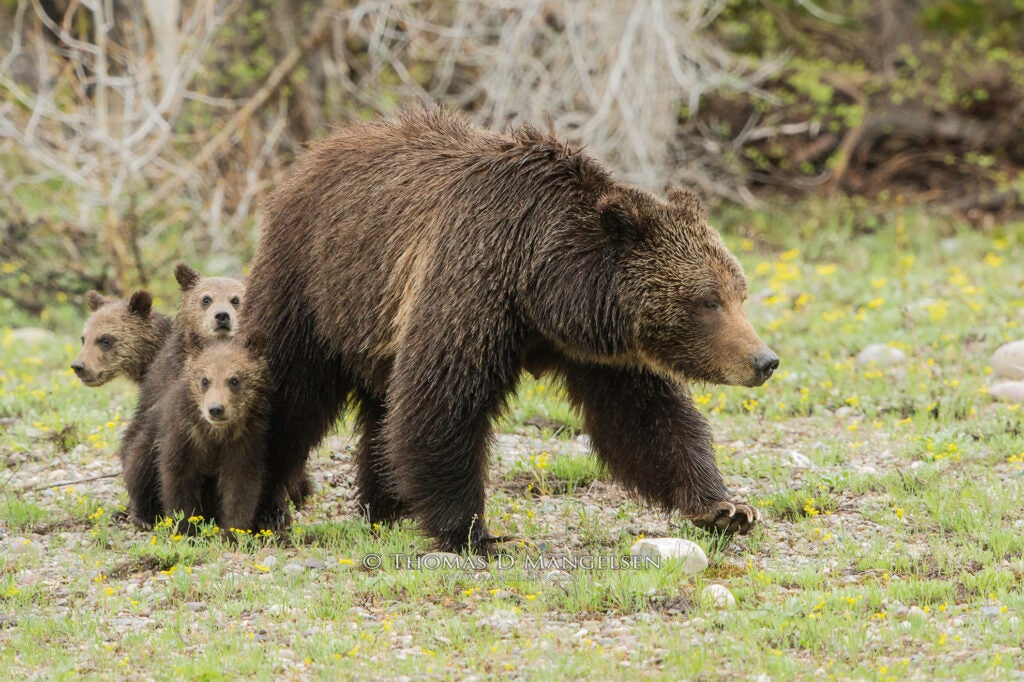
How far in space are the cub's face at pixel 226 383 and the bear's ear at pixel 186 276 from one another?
684mm

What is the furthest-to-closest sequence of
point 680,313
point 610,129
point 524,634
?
1. point 610,129
2. point 680,313
3. point 524,634

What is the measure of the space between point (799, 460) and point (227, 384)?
3309 millimetres

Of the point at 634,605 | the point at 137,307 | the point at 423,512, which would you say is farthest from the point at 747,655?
the point at 137,307

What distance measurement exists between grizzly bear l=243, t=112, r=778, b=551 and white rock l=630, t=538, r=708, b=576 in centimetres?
45

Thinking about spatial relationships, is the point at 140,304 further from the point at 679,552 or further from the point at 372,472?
the point at 679,552

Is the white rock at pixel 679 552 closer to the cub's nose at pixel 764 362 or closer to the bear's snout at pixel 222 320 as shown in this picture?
the cub's nose at pixel 764 362

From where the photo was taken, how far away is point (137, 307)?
24.9ft

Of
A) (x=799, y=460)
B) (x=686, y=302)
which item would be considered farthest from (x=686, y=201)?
(x=799, y=460)

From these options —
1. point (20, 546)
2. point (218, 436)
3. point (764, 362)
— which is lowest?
point (20, 546)

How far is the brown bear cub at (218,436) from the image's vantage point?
6582 mm

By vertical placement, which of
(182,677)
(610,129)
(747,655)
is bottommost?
(182,677)

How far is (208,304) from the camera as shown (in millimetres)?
7234

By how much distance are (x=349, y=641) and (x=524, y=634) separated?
2.21ft

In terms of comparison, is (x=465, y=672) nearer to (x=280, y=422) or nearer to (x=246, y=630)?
(x=246, y=630)
